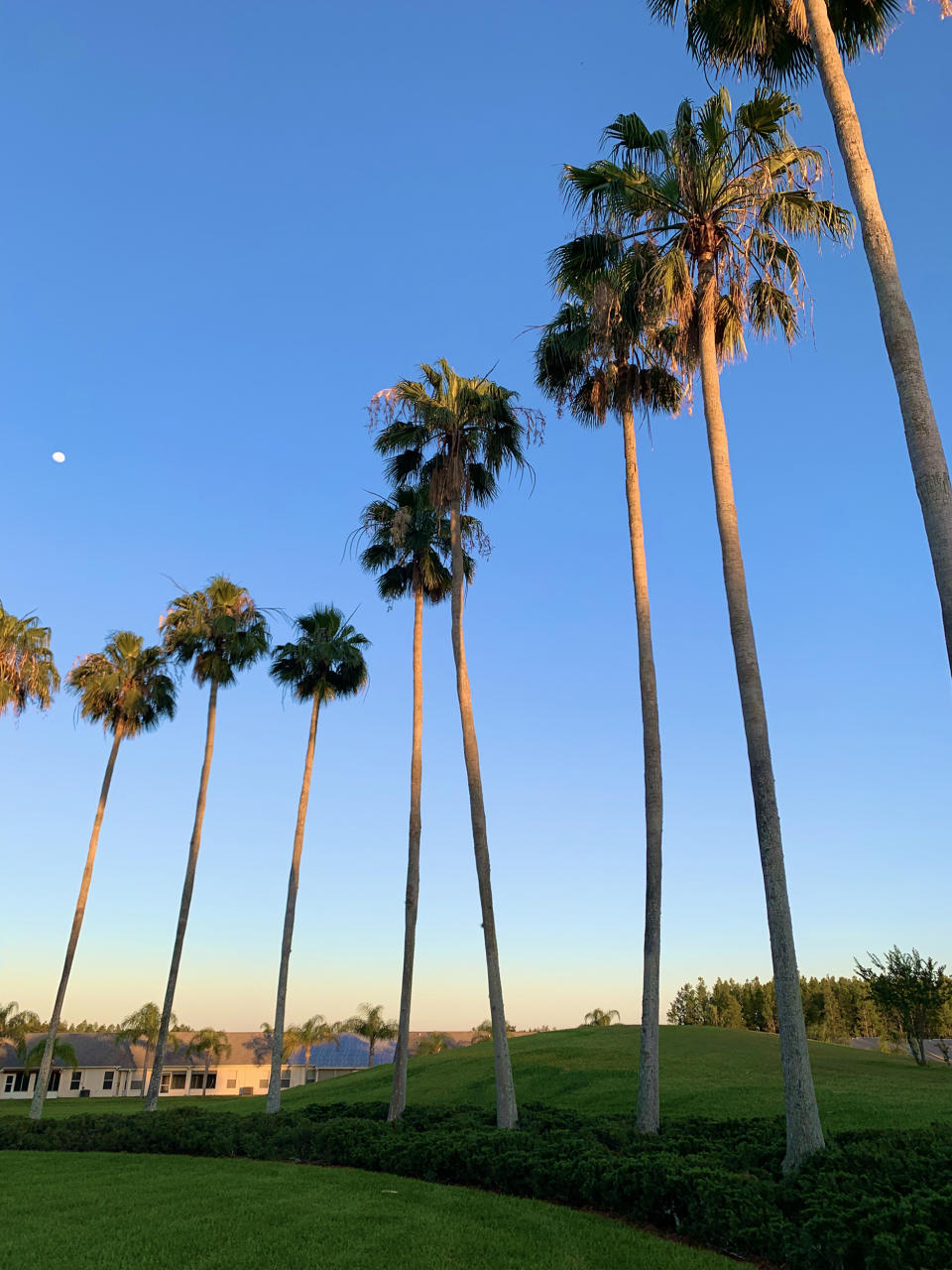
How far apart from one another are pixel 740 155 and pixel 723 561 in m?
8.21

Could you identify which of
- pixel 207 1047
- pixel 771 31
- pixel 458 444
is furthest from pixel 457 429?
pixel 207 1047

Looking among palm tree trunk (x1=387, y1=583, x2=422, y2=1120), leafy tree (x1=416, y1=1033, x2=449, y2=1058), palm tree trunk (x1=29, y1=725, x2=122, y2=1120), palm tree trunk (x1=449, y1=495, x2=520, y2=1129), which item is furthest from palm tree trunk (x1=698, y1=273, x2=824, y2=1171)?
leafy tree (x1=416, y1=1033, x2=449, y2=1058)

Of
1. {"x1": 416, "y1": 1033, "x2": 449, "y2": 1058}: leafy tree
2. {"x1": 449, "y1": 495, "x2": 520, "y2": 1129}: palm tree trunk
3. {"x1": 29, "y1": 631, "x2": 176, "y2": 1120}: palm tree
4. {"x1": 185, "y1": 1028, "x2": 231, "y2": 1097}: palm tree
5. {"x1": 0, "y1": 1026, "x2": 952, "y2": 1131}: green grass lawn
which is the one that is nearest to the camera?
{"x1": 449, "y1": 495, "x2": 520, "y2": 1129}: palm tree trunk

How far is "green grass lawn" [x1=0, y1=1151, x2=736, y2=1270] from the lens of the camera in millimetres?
10031

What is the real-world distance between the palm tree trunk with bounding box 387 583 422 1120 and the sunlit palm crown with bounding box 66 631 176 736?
16.0 metres

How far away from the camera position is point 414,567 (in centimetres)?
2889

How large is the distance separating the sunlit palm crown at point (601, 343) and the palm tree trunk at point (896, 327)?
255 inches

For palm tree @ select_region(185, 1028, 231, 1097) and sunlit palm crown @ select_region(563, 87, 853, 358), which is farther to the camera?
palm tree @ select_region(185, 1028, 231, 1097)

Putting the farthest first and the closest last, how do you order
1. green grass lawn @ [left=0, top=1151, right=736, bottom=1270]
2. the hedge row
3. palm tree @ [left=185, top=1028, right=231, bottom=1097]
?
palm tree @ [left=185, top=1028, right=231, bottom=1097], green grass lawn @ [left=0, top=1151, right=736, bottom=1270], the hedge row

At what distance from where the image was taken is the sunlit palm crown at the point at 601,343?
18.3 meters

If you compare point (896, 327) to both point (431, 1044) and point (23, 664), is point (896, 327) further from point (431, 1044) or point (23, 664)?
point (431, 1044)

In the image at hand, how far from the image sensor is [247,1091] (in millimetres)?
79125

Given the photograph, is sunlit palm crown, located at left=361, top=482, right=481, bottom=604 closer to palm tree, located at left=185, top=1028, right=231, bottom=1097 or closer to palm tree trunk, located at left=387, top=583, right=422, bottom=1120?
palm tree trunk, located at left=387, top=583, right=422, bottom=1120

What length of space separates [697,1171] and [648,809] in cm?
803
